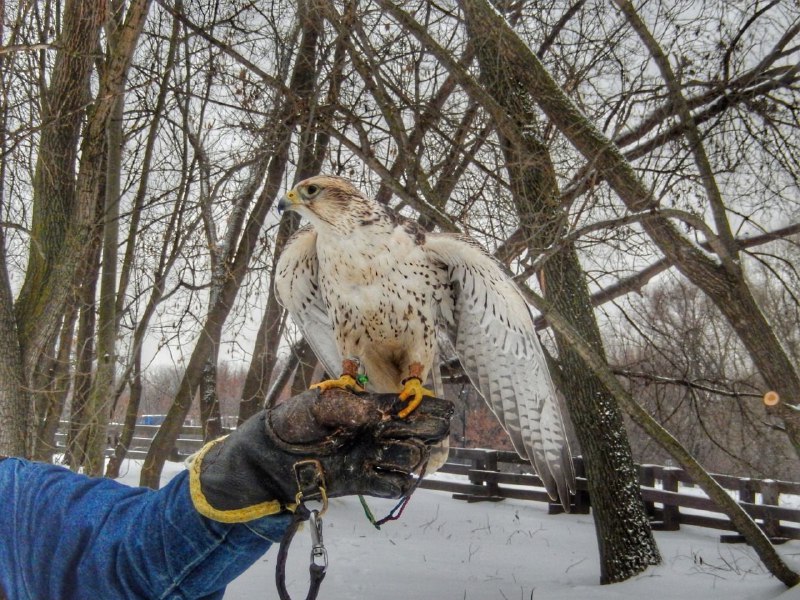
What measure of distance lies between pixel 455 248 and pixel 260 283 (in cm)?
406

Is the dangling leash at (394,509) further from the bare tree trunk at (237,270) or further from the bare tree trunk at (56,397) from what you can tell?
the bare tree trunk at (237,270)

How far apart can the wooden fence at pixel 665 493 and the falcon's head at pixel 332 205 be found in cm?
469

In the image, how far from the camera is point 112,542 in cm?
166

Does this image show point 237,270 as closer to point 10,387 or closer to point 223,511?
point 10,387

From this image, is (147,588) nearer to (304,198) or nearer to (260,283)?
(304,198)

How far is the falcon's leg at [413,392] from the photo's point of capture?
2.10m

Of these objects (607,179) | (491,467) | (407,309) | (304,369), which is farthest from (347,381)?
(491,467)

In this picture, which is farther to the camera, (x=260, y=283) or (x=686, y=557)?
(x=686, y=557)

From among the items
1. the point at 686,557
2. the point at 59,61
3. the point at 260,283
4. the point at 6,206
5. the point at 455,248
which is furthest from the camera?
the point at 686,557

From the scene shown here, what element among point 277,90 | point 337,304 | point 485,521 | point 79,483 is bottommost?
point 485,521

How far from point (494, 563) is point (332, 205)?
7130mm

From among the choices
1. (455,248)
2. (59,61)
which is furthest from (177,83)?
(455,248)

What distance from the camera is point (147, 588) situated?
1.64 meters

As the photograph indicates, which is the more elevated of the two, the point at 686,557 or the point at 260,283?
the point at 260,283
